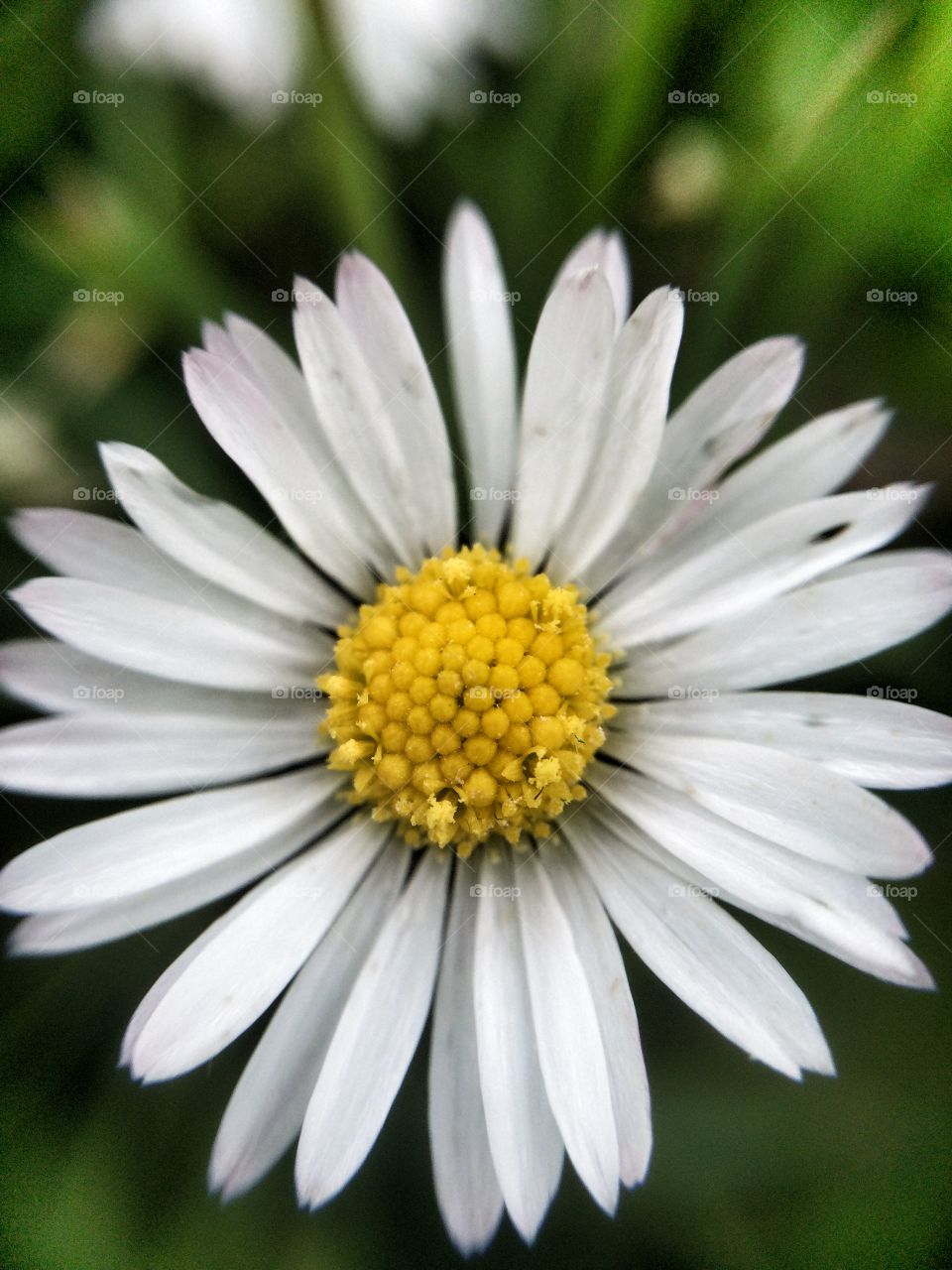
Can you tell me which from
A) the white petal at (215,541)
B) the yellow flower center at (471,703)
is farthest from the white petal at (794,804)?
the white petal at (215,541)

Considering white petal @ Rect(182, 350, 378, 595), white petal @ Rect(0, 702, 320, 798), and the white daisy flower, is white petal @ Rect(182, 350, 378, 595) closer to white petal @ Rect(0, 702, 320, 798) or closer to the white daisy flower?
white petal @ Rect(0, 702, 320, 798)

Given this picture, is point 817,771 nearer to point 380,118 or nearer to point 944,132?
point 944,132

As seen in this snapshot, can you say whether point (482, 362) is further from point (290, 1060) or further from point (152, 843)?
point (290, 1060)

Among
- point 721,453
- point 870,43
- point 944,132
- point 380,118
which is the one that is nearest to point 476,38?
point 380,118

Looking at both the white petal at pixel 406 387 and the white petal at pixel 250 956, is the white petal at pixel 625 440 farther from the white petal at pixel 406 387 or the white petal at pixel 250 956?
the white petal at pixel 250 956

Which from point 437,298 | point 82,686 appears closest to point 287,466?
point 82,686

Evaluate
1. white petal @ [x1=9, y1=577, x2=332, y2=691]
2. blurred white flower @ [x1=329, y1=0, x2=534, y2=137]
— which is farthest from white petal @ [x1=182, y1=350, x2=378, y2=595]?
blurred white flower @ [x1=329, y1=0, x2=534, y2=137]
